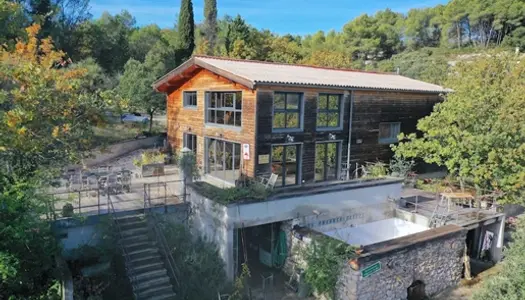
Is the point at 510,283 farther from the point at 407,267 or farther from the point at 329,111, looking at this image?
the point at 329,111

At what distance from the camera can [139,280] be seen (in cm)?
1089

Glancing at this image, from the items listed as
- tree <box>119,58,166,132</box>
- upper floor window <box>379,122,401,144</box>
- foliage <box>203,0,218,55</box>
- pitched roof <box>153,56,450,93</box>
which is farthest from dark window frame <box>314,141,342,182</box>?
foliage <box>203,0,218,55</box>

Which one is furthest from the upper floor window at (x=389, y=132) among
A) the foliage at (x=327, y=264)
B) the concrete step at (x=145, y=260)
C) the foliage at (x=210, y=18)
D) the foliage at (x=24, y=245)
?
the foliage at (x=210, y=18)

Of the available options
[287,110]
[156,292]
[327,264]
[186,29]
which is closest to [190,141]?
[287,110]

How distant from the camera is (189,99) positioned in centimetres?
2038

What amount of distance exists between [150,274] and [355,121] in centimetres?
1144

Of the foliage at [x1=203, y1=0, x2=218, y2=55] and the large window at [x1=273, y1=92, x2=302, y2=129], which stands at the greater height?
the foliage at [x1=203, y1=0, x2=218, y2=55]

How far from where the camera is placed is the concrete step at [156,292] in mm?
10612

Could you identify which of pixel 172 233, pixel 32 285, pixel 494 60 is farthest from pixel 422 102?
pixel 32 285

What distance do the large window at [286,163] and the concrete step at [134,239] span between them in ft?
19.8

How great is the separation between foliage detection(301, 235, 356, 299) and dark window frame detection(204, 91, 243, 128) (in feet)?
22.7

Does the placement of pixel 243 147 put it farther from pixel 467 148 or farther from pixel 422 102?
pixel 422 102

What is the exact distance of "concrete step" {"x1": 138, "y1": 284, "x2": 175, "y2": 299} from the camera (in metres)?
10.6

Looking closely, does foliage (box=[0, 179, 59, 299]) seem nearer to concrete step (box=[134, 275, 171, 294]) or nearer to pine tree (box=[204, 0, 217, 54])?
concrete step (box=[134, 275, 171, 294])
